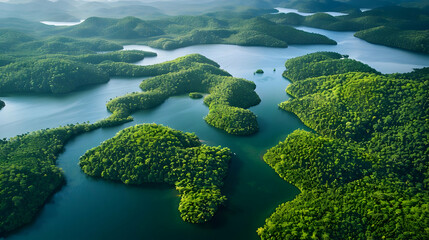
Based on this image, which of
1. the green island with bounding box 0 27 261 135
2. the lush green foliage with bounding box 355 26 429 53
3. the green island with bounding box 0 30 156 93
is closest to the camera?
the green island with bounding box 0 27 261 135

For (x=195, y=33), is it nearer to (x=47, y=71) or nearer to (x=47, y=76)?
(x=47, y=71)

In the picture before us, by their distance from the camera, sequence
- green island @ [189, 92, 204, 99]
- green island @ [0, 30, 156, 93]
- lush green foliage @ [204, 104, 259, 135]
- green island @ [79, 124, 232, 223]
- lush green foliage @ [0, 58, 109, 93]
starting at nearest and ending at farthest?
green island @ [79, 124, 232, 223] → lush green foliage @ [204, 104, 259, 135] → green island @ [189, 92, 204, 99] → lush green foliage @ [0, 58, 109, 93] → green island @ [0, 30, 156, 93]

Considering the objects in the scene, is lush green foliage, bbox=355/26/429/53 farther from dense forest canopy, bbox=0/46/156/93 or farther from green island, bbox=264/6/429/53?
dense forest canopy, bbox=0/46/156/93

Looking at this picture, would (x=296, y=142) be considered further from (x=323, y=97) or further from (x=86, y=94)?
(x=86, y=94)

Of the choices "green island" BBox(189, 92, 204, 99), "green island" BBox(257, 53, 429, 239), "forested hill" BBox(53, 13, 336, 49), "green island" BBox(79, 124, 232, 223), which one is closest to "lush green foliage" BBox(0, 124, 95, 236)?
"green island" BBox(79, 124, 232, 223)

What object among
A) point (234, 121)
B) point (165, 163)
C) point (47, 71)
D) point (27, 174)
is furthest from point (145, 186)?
point (47, 71)

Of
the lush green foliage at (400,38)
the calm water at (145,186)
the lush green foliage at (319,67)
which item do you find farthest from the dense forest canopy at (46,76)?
the lush green foliage at (400,38)
